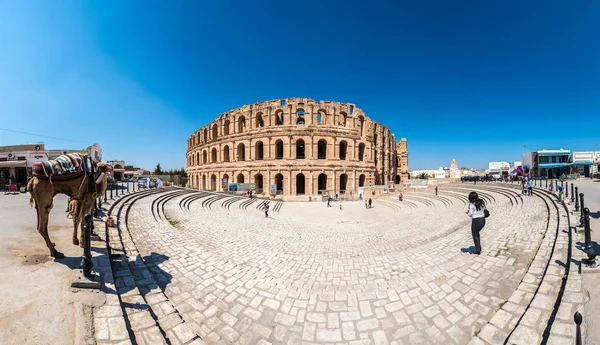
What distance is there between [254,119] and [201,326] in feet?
101

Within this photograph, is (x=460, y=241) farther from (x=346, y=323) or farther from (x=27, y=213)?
(x=27, y=213)

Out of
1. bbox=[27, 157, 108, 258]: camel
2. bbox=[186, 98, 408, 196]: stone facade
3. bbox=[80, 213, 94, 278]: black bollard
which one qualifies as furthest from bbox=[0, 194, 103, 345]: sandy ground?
bbox=[186, 98, 408, 196]: stone facade

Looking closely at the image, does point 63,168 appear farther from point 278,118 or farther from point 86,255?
point 278,118

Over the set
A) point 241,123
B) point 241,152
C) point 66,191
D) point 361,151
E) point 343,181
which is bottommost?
point 343,181

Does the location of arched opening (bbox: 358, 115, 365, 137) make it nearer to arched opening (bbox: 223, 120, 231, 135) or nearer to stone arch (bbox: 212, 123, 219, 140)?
arched opening (bbox: 223, 120, 231, 135)

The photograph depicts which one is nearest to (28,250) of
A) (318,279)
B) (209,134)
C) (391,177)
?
(318,279)

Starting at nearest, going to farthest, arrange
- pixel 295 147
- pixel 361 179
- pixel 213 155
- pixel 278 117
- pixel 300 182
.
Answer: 1. pixel 295 147
2. pixel 300 182
3. pixel 278 117
4. pixel 361 179
5. pixel 213 155

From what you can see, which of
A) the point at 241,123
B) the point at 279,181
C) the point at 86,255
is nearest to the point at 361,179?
the point at 279,181

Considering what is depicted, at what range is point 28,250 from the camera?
4.46 meters

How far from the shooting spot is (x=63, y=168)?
4.05 metres

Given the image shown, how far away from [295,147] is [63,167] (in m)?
27.2

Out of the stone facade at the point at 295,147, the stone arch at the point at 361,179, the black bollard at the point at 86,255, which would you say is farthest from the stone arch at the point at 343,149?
the black bollard at the point at 86,255

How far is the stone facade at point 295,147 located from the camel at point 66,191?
2585 centimetres

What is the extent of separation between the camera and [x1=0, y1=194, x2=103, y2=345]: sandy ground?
2.39 m
